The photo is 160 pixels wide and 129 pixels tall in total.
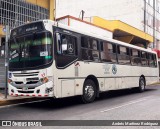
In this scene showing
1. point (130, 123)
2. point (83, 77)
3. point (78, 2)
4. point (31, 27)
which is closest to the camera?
point (130, 123)

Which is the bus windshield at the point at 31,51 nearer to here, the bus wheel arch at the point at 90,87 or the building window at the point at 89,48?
the building window at the point at 89,48

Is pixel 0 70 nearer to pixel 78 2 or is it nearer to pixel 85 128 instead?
pixel 85 128

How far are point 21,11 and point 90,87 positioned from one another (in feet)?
22.9

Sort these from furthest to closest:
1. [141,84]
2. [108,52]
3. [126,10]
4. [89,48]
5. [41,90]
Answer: [126,10]
[141,84]
[108,52]
[89,48]
[41,90]

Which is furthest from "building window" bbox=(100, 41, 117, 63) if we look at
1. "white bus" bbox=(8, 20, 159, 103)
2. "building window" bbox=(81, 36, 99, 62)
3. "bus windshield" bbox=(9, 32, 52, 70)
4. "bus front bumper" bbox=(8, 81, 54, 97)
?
"bus front bumper" bbox=(8, 81, 54, 97)

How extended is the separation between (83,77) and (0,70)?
18.0 feet

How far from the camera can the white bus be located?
8.70m

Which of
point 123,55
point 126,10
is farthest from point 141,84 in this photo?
Result: point 126,10

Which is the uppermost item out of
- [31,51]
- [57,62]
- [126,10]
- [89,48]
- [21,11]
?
[126,10]

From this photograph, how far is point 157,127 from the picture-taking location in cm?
635

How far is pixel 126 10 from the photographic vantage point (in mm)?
33781

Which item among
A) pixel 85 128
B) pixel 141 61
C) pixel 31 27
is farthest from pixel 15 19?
pixel 85 128

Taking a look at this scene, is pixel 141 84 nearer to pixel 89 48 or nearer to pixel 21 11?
pixel 89 48

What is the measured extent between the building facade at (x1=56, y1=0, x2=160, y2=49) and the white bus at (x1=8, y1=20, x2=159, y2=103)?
877 inches
